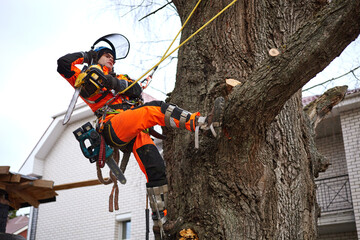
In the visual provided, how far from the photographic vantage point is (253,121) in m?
3.35

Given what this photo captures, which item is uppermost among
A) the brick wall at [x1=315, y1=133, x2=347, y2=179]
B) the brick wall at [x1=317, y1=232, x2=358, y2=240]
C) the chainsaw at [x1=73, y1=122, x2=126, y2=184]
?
the brick wall at [x1=315, y1=133, x2=347, y2=179]

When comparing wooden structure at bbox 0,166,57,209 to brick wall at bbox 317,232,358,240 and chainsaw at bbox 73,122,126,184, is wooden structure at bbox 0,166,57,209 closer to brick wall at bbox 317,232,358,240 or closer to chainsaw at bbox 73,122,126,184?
chainsaw at bbox 73,122,126,184

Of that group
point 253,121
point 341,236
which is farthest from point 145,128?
point 341,236

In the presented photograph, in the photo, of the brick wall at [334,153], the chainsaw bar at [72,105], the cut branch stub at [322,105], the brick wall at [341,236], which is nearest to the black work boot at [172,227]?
the chainsaw bar at [72,105]

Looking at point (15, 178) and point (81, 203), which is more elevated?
point (81, 203)

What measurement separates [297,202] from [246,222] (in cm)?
59

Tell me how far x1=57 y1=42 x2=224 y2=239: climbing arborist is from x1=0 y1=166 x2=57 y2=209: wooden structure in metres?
3.26

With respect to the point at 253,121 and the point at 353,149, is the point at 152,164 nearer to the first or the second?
the point at 253,121

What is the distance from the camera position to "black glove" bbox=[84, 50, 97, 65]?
16.3 feet

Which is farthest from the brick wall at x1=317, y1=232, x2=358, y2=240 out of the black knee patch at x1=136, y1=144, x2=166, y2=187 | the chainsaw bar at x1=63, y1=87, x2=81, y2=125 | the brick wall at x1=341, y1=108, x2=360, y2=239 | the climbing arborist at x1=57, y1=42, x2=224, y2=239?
the chainsaw bar at x1=63, y1=87, x2=81, y2=125

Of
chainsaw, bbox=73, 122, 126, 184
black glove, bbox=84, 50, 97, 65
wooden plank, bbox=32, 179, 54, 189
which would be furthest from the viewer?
wooden plank, bbox=32, 179, 54, 189

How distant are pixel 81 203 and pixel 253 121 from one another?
40.3 ft

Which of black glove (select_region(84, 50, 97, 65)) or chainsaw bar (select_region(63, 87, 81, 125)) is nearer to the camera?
chainsaw bar (select_region(63, 87, 81, 125))

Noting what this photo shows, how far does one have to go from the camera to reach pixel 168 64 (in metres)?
6.46
